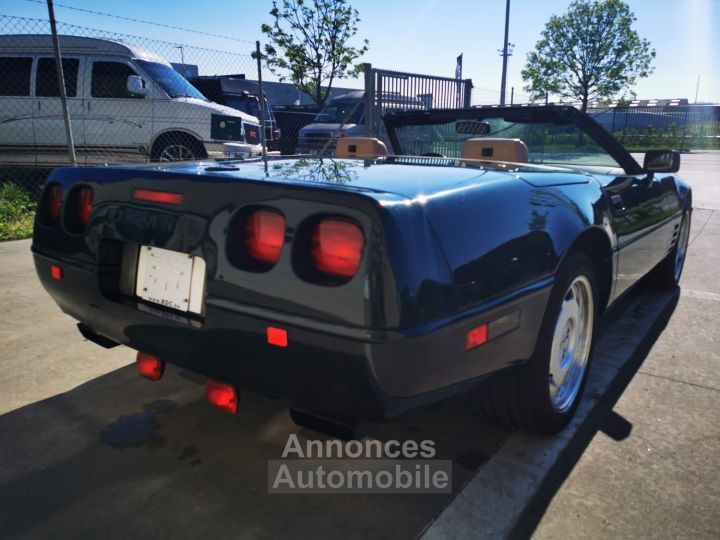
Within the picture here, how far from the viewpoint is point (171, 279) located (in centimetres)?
177

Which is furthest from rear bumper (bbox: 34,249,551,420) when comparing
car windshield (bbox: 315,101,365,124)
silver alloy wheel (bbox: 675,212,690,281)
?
car windshield (bbox: 315,101,365,124)

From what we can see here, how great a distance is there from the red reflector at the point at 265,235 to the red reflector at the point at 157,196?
29cm

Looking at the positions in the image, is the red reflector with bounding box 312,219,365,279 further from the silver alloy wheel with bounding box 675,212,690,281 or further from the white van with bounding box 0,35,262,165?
the white van with bounding box 0,35,262,165

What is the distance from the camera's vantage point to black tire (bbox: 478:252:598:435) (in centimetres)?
201

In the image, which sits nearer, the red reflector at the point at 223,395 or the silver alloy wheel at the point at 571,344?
the red reflector at the point at 223,395

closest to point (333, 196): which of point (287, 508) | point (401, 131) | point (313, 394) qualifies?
point (313, 394)

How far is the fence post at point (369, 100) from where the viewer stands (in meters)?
7.96

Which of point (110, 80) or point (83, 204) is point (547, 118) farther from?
point (110, 80)

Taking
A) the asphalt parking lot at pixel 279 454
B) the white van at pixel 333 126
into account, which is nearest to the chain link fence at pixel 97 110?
the white van at pixel 333 126

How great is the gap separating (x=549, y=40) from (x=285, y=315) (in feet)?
98.8

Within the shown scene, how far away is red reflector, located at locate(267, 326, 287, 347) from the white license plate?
0.30 metres

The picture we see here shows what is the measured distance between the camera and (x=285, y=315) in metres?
1.51

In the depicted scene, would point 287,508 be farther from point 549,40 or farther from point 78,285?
point 549,40

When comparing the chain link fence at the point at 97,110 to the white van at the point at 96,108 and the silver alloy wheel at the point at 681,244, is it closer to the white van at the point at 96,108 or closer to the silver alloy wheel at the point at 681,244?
the white van at the point at 96,108
